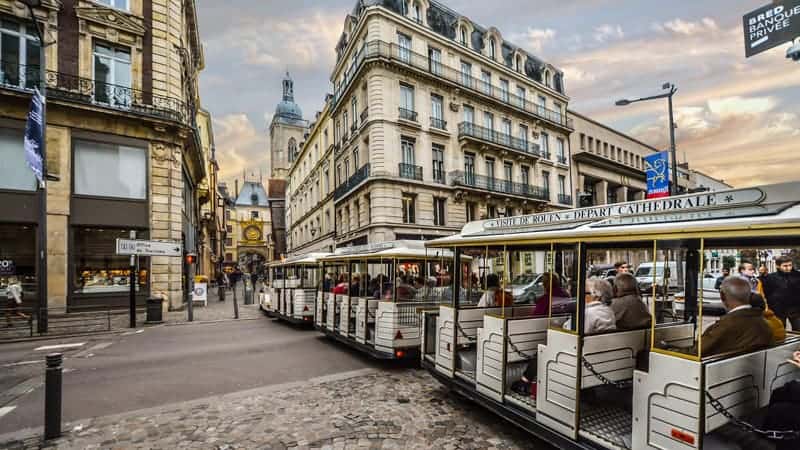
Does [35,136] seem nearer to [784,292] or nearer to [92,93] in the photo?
[92,93]

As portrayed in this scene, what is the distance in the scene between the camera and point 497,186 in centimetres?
3119

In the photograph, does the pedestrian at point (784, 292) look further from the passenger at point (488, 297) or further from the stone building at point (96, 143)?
the stone building at point (96, 143)

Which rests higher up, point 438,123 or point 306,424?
point 438,123

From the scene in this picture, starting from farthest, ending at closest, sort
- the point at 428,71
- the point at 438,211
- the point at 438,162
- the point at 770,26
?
1. the point at 438,162
2. the point at 438,211
3. the point at 428,71
4. the point at 770,26

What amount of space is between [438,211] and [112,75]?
753 inches

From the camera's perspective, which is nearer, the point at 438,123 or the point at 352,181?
the point at 438,123

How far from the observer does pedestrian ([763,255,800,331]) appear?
7.97 m

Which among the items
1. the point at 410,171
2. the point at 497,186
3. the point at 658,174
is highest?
the point at 410,171

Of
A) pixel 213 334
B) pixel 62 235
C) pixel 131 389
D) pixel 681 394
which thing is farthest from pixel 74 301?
pixel 681 394

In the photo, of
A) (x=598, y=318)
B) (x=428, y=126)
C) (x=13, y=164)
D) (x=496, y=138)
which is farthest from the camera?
(x=496, y=138)

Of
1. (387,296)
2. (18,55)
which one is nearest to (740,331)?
(387,296)

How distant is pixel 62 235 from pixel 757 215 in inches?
823

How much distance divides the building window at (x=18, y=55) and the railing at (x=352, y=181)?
53.0 feet

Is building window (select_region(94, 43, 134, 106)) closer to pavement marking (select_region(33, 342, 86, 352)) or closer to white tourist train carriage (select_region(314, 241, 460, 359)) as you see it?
pavement marking (select_region(33, 342, 86, 352))
